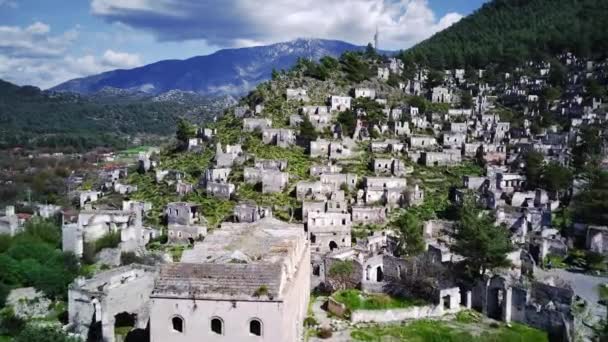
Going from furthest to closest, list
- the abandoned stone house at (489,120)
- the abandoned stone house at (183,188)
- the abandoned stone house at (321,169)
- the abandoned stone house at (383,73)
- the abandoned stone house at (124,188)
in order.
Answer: the abandoned stone house at (383,73), the abandoned stone house at (489,120), the abandoned stone house at (124,188), the abandoned stone house at (183,188), the abandoned stone house at (321,169)

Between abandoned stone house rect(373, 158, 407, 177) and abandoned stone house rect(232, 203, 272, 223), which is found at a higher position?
abandoned stone house rect(373, 158, 407, 177)

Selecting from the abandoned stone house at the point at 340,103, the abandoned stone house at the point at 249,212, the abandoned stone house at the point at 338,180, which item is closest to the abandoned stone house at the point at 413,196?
the abandoned stone house at the point at 338,180

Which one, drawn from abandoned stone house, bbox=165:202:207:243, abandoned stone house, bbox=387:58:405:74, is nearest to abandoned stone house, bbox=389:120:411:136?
abandoned stone house, bbox=387:58:405:74

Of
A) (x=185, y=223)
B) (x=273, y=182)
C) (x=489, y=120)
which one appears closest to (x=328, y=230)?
(x=273, y=182)

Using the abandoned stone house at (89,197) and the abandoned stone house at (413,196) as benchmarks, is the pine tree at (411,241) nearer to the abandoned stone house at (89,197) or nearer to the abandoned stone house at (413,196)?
the abandoned stone house at (413,196)

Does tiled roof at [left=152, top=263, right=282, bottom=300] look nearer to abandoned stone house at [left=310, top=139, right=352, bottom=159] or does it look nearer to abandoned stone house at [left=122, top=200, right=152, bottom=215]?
abandoned stone house at [left=122, top=200, right=152, bottom=215]

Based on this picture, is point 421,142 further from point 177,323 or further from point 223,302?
point 177,323

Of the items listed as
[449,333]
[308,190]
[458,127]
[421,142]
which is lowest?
[449,333]
